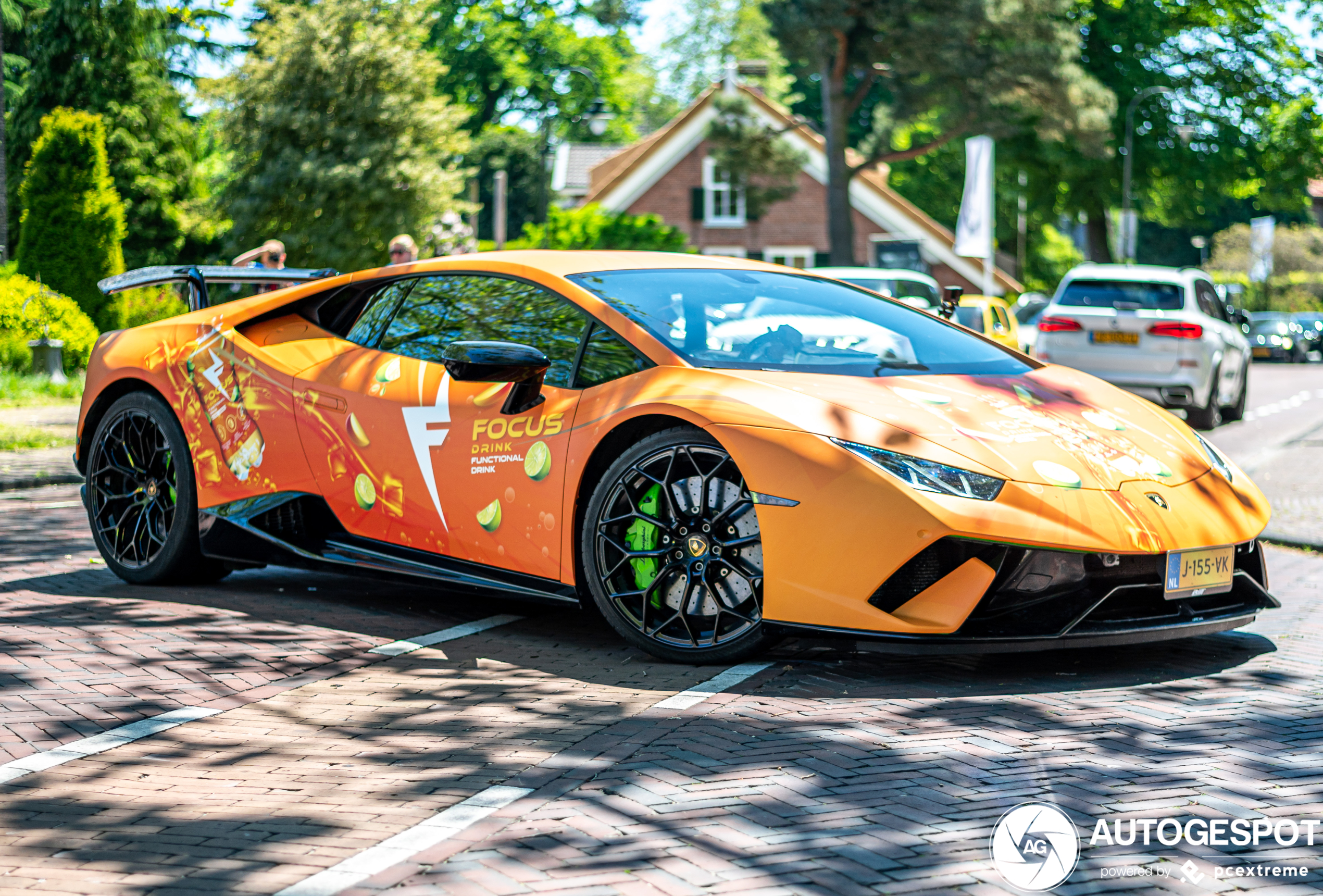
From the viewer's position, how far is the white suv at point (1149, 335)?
1518 cm

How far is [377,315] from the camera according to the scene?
18.9ft

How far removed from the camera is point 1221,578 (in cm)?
466

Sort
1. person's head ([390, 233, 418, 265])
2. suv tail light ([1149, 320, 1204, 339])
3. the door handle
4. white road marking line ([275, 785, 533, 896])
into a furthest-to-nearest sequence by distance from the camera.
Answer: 1. suv tail light ([1149, 320, 1204, 339])
2. person's head ([390, 233, 418, 265])
3. the door handle
4. white road marking line ([275, 785, 533, 896])

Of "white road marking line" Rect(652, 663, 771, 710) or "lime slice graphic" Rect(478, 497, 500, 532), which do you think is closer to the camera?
"white road marking line" Rect(652, 663, 771, 710)

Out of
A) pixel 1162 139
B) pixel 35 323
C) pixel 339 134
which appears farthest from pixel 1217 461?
pixel 1162 139

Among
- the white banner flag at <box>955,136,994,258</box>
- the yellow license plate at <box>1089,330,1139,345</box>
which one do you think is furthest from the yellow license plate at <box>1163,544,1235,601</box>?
the white banner flag at <box>955,136,994,258</box>

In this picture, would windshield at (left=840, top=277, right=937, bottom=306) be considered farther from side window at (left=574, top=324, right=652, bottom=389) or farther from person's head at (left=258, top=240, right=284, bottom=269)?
side window at (left=574, top=324, right=652, bottom=389)

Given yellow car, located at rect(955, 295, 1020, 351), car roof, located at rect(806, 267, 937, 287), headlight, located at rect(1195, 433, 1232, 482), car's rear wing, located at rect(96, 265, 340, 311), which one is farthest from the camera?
yellow car, located at rect(955, 295, 1020, 351)

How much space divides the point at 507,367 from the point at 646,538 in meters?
0.78

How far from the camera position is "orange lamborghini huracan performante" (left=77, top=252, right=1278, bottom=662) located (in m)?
4.32

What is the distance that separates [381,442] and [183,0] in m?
11.9

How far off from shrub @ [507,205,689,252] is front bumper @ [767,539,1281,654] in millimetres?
21874

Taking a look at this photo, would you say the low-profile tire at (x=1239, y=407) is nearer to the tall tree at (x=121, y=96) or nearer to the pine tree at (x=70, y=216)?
the pine tree at (x=70, y=216)

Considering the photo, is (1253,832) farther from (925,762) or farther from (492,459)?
(492,459)
